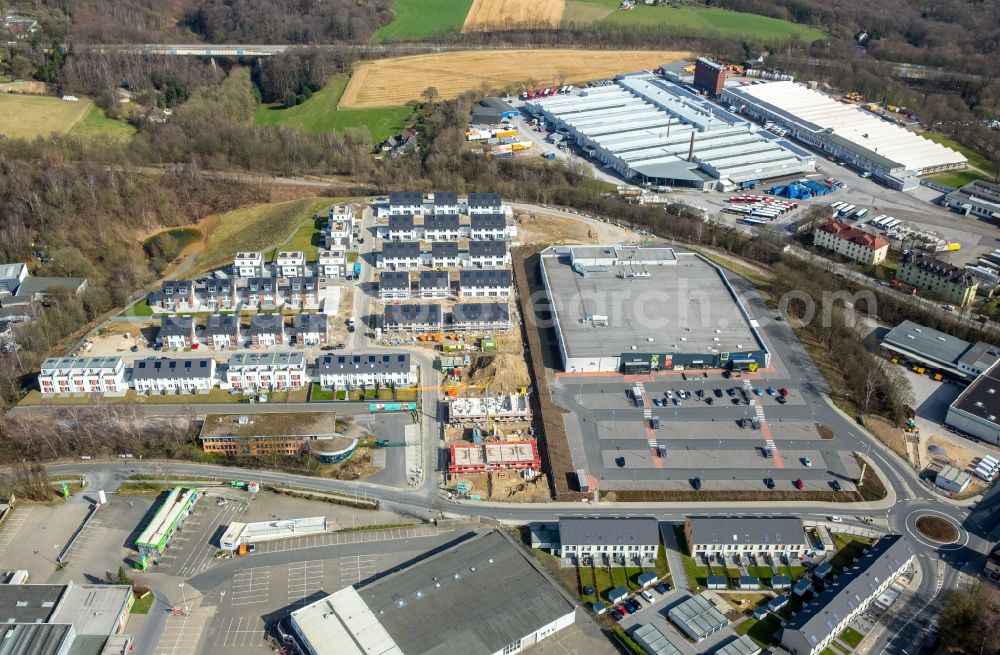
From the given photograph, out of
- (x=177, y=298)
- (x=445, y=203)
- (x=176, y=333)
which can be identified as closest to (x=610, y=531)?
(x=176, y=333)

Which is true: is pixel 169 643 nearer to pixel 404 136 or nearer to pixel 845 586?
pixel 845 586

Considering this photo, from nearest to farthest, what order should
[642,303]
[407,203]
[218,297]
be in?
[642,303] < [218,297] < [407,203]

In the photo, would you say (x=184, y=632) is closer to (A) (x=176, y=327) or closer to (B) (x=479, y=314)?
(A) (x=176, y=327)

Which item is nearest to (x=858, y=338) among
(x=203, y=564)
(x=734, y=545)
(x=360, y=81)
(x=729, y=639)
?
(x=734, y=545)

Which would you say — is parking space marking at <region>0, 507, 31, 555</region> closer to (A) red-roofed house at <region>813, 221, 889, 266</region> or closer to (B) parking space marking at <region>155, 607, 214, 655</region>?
(B) parking space marking at <region>155, 607, 214, 655</region>

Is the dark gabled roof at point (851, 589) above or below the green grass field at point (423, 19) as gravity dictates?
below

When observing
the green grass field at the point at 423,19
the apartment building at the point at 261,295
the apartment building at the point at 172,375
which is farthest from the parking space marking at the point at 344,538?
the green grass field at the point at 423,19

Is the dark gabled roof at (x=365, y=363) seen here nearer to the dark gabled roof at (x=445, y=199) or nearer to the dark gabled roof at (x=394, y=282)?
the dark gabled roof at (x=394, y=282)
